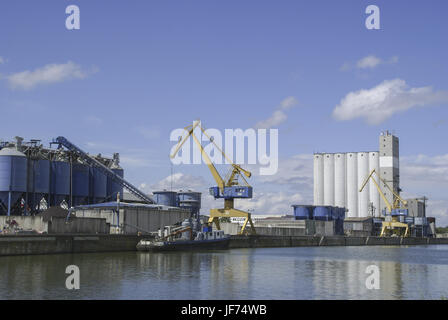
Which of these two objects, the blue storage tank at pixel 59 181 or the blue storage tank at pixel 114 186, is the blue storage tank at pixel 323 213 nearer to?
the blue storage tank at pixel 114 186

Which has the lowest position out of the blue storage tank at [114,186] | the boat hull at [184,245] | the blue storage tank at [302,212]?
the boat hull at [184,245]

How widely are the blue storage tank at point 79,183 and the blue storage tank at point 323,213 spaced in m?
75.6

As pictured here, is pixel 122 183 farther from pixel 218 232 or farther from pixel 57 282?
pixel 57 282

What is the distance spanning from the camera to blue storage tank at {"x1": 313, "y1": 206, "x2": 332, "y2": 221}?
163125mm

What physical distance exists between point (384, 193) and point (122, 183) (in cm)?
11070

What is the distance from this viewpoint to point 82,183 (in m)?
115

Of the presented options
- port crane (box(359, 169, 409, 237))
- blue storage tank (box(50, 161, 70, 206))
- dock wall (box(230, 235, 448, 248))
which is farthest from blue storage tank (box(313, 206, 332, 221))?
blue storage tank (box(50, 161, 70, 206))

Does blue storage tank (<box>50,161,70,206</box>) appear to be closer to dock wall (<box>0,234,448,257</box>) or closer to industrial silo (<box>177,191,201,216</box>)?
industrial silo (<box>177,191,201,216</box>)

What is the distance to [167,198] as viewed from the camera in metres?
125

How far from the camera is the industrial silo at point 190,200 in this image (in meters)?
119

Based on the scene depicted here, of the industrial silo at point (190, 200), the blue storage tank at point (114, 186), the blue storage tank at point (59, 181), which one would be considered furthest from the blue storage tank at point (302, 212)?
the blue storage tank at point (59, 181)

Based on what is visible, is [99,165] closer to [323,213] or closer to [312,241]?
[312,241]

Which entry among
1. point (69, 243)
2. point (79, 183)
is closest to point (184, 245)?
point (69, 243)
